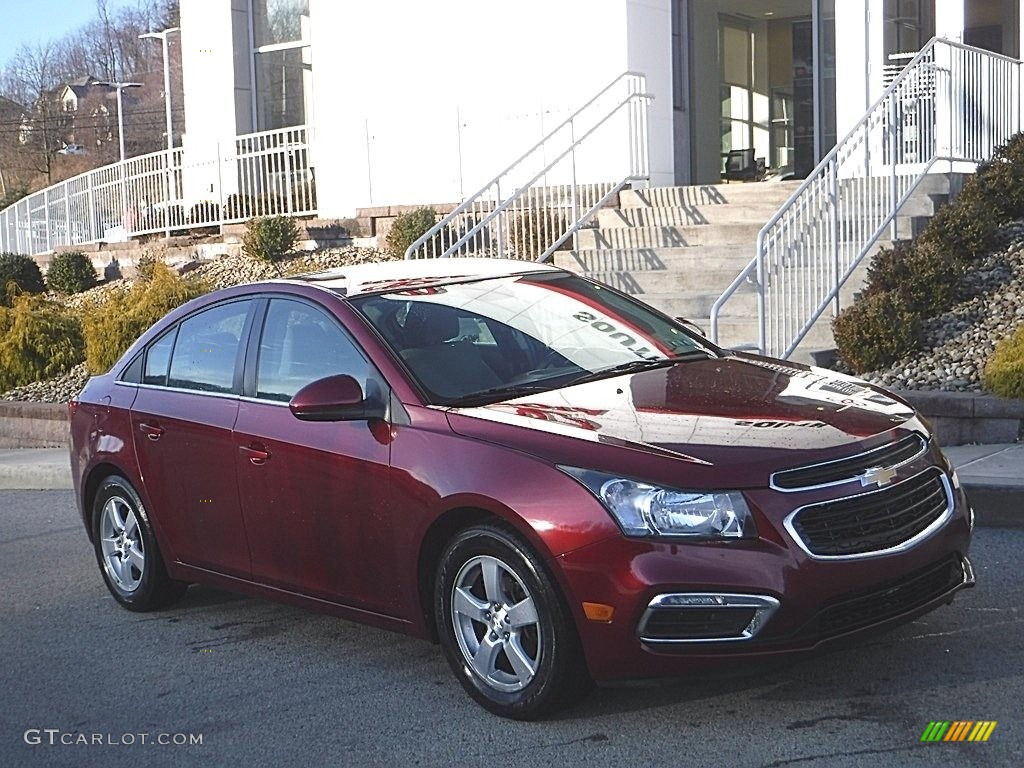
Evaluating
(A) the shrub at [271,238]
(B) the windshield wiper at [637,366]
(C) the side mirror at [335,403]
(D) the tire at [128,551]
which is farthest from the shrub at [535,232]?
(C) the side mirror at [335,403]

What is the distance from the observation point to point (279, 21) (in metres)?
22.2

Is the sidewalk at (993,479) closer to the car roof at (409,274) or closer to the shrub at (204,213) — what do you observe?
the car roof at (409,274)

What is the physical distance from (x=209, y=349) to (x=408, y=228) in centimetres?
952

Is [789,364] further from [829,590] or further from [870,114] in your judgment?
[870,114]

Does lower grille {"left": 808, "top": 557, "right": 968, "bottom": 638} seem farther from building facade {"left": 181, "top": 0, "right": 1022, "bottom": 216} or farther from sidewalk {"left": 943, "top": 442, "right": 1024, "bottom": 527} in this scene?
building facade {"left": 181, "top": 0, "right": 1022, "bottom": 216}

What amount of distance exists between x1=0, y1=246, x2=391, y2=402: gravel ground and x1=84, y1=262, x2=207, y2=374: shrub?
1.26ft

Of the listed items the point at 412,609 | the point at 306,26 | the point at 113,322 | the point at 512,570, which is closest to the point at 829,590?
the point at 512,570

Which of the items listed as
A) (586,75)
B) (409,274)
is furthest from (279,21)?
(409,274)

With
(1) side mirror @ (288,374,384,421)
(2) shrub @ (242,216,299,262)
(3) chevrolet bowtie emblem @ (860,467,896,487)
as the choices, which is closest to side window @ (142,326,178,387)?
(1) side mirror @ (288,374,384,421)

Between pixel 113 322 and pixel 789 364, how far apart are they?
9.88 meters

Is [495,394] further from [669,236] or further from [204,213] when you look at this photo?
[204,213]

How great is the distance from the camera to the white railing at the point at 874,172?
435 inches

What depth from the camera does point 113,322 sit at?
14.4m

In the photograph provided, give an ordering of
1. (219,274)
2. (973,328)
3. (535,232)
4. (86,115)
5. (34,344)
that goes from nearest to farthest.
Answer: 1. (973,328)
2. (535,232)
3. (34,344)
4. (219,274)
5. (86,115)
